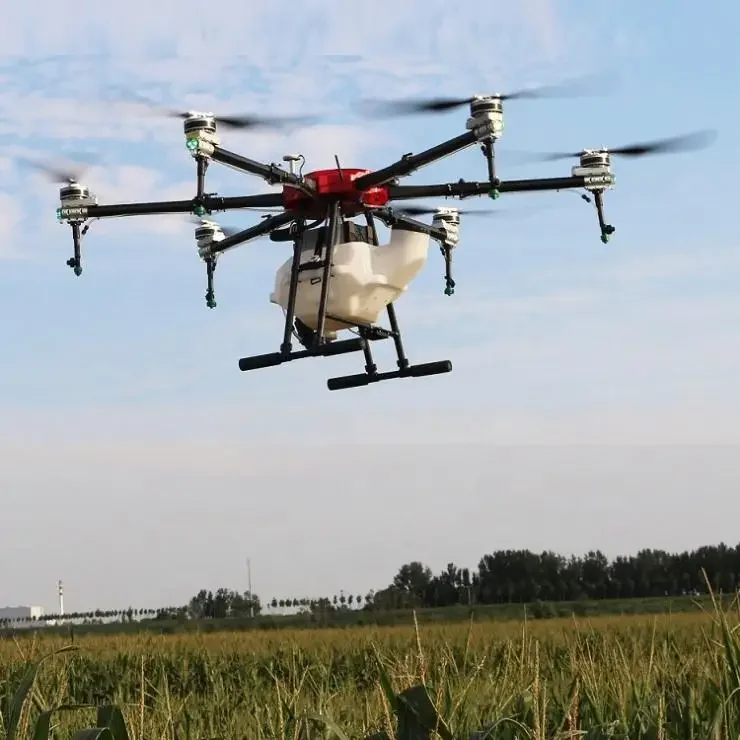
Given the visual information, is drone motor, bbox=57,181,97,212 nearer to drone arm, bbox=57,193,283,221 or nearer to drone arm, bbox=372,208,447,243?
drone arm, bbox=57,193,283,221

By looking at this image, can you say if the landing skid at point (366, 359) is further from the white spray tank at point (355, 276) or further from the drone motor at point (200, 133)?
the drone motor at point (200, 133)

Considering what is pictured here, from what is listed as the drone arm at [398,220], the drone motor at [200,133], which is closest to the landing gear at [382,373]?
the drone arm at [398,220]

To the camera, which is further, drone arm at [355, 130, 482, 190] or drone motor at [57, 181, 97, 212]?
drone motor at [57, 181, 97, 212]

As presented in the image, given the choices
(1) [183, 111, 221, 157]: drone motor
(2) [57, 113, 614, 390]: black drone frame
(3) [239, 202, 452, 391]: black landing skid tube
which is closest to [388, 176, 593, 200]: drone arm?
(2) [57, 113, 614, 390]: black drone frame

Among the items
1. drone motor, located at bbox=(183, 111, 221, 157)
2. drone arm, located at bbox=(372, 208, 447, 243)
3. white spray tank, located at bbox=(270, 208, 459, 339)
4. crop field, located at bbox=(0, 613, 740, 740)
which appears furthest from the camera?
drone arm, located at bbox=(372, 208, 447, 243)

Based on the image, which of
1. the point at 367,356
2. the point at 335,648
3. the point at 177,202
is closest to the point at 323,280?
the point at 367,356

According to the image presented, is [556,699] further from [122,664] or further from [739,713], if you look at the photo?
[122,664]

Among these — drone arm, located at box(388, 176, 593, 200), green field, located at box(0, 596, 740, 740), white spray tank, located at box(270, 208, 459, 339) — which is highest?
drone arm, located at box(388, 176, 593, 200)

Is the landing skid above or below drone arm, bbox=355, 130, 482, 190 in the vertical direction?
below
